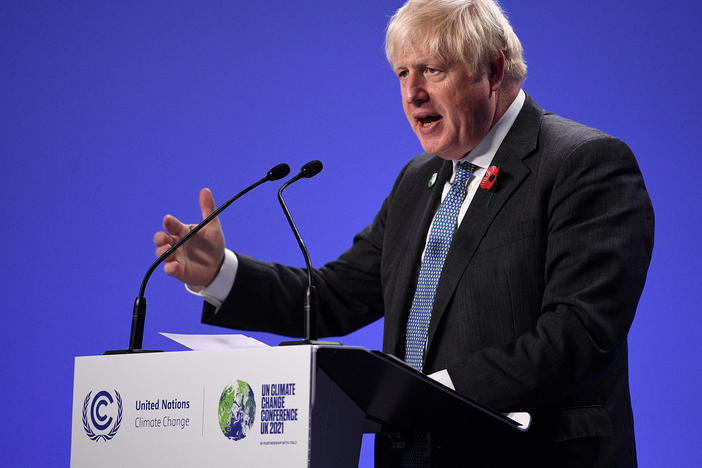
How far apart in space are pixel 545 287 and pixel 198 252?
0.82m

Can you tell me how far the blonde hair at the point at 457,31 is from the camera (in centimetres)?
191

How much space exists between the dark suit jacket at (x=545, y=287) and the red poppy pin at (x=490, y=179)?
0.02 m

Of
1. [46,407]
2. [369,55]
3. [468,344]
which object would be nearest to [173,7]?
[369,55]

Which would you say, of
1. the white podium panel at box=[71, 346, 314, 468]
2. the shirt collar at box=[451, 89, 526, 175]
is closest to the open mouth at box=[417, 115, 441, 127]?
the shirt collar at box=[451, 89, 526, 175]

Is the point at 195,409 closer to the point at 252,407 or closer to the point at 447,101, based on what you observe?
the point at 252,407

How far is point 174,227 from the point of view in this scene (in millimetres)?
1760

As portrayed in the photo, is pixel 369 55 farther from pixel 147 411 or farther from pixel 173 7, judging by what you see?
pixel 147 411

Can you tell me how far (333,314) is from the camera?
2221 mm

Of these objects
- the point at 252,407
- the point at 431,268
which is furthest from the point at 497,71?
the point at 252,407

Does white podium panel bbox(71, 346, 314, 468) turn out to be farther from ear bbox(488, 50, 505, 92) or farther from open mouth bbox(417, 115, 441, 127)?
ear bbox(488, 50, 505, 92)

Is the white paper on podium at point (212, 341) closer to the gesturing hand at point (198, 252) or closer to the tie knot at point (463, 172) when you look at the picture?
the gesturing hand at point (198, 252)

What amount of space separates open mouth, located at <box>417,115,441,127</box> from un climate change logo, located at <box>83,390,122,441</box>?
3.37 ft

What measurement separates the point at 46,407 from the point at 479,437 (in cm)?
228

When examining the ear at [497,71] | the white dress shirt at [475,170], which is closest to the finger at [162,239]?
the white dress shirt at [475,170]
